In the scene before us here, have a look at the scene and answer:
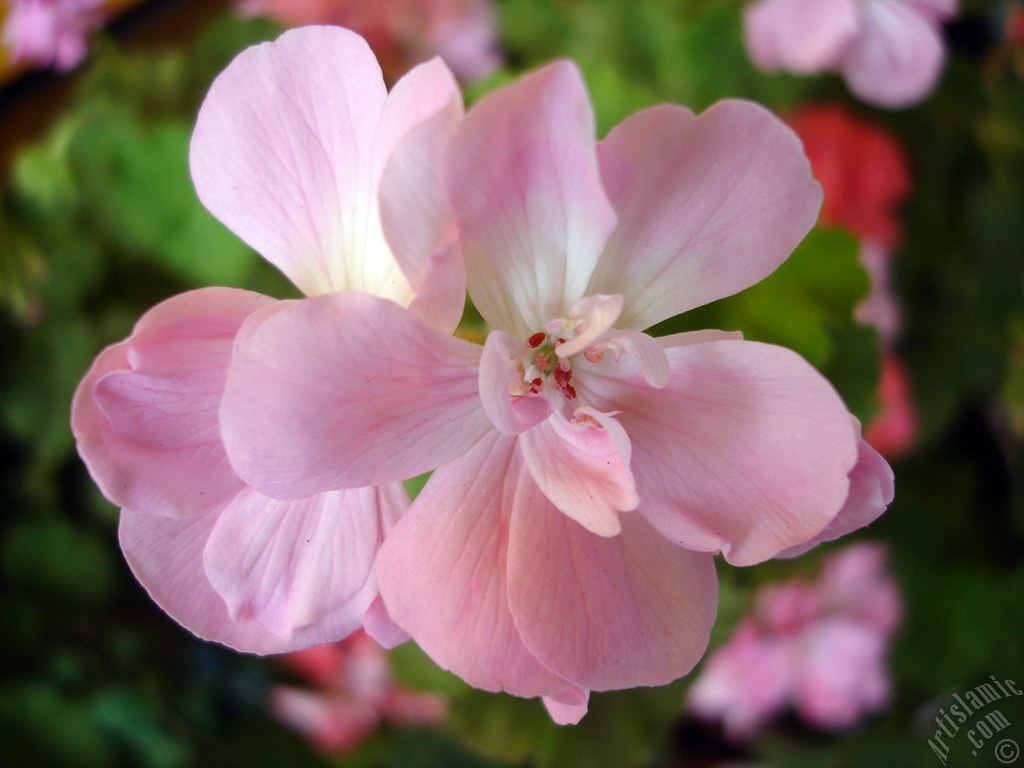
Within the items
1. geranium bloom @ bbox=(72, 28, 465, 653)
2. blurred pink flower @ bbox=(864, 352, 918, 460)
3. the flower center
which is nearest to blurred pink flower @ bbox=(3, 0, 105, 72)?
geranium bloom @ bbox=(72, 28, 465, 653)

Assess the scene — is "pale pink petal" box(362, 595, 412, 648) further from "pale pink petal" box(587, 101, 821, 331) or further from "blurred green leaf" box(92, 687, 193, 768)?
"blurred green leaf" box(92, 687, 193, 768)

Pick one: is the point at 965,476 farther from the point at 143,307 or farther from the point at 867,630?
the point at 143,307

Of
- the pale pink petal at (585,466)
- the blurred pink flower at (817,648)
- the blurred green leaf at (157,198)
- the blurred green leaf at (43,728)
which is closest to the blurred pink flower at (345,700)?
the blurred green leaf at (43,728)

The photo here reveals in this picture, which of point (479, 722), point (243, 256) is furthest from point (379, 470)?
point (243, 256)

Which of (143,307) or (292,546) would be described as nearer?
(292,546)

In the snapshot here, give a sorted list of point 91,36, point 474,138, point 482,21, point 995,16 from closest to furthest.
Result: point 474,138 → point 91,36 → point 482,21 → point 995,16

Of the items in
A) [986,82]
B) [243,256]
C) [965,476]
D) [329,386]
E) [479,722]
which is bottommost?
[965,476]

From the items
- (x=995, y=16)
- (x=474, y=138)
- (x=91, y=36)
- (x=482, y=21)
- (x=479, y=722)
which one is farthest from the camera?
(x=995, y=16)
